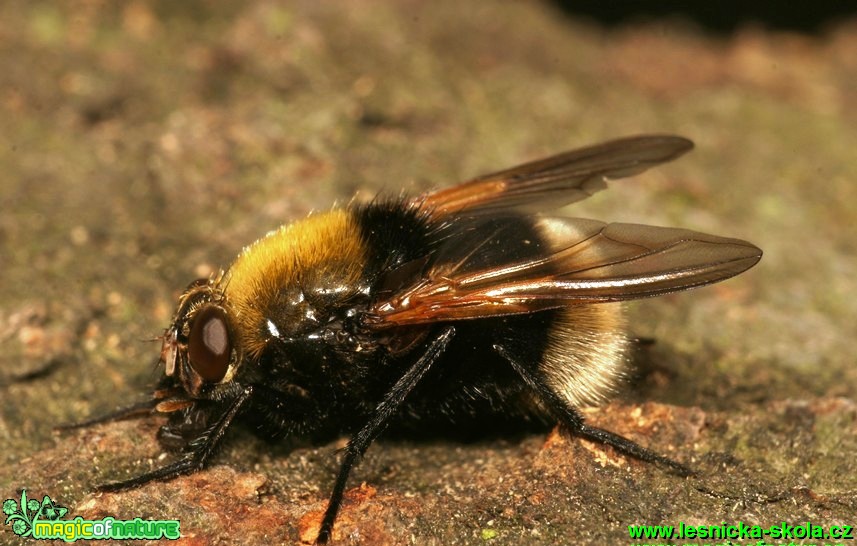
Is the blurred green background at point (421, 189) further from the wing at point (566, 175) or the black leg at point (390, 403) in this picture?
the wing at point (566, 175)

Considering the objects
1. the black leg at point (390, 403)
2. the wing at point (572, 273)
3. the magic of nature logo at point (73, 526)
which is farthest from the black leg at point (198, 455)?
the wing at point (572, 273)

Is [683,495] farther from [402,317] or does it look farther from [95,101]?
[95,101]

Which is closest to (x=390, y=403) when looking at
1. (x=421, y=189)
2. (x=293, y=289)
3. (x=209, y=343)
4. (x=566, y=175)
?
(x=293, y=289)

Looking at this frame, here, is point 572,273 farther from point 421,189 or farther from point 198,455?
point 421,189

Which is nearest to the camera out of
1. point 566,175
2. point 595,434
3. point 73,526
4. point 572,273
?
point 73,526

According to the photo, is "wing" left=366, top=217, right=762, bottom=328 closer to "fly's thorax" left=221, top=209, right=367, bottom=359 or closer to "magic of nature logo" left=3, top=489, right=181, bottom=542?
"fly's thorax" left=221, top=209, right=367, bottom=359

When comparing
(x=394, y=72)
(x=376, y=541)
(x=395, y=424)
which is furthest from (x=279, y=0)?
(x=376, y=541)
